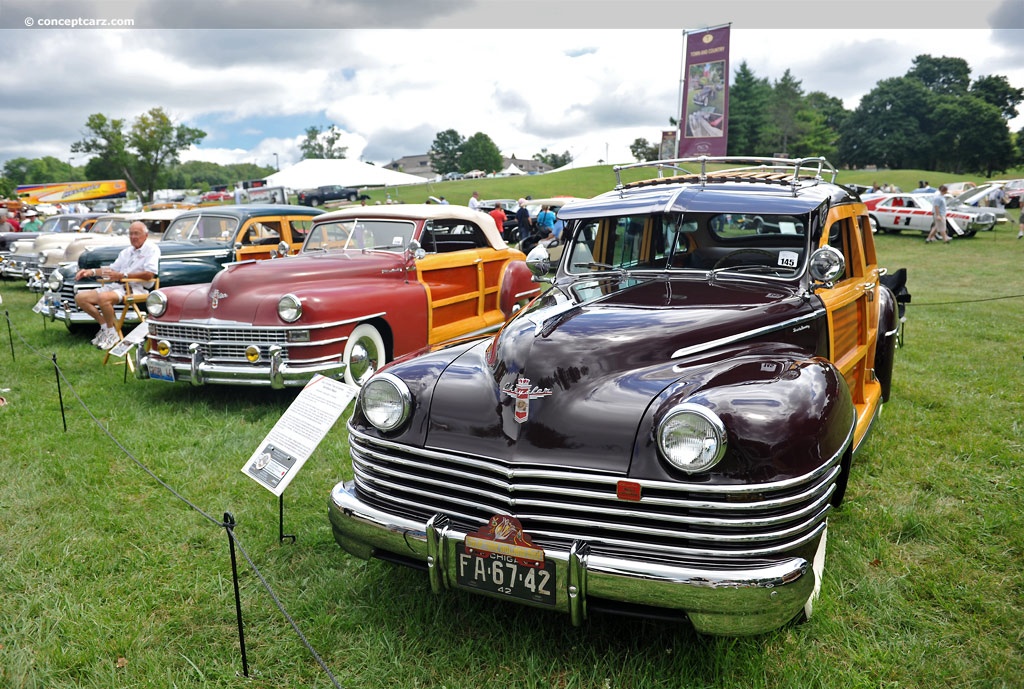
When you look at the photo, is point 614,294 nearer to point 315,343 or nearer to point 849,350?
point 849,350

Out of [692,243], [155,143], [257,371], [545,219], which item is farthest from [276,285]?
[155,143]

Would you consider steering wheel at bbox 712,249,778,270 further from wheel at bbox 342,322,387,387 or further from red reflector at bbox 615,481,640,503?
wheel at bbox 342,322,387,387

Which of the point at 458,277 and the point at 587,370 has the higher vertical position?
the point at 587,370

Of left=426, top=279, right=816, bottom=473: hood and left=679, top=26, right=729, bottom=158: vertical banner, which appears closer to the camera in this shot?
left=426, top=279, right=816, bottom=473: hood

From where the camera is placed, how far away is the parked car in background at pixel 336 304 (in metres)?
6.12

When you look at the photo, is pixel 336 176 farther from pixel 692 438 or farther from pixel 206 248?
pixel 692 438

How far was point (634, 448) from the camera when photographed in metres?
2.57

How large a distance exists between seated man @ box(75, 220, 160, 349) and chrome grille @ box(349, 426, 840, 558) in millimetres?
6898

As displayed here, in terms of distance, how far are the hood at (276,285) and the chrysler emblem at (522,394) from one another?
3.67 m

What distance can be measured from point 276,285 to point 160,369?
4.21 feet

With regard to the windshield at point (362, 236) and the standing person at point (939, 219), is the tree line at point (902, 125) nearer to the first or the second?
the standing person at point (939, 219)

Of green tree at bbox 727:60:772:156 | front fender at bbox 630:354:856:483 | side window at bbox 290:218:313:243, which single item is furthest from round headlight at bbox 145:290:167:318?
green tree at bbox 727:60:772:156

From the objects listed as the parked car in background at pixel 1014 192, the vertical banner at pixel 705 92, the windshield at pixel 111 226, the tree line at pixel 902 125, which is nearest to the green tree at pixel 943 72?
the tree line at pixel 902 125

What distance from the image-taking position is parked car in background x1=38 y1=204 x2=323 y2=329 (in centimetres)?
954
